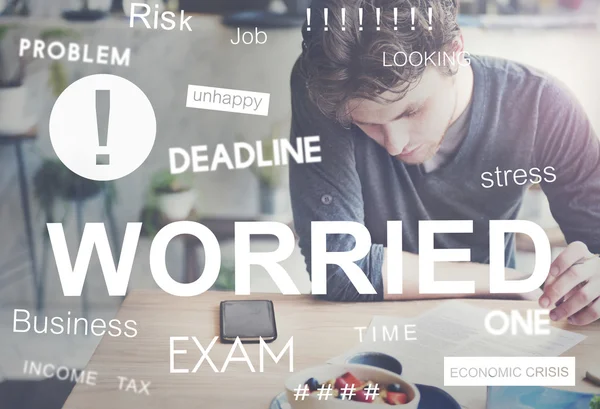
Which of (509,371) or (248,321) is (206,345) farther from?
(509,371)

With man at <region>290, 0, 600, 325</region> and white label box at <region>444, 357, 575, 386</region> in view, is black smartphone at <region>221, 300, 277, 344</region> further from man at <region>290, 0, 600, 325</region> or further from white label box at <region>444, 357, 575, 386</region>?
white label box at <region>444, 357, 575, 386</region>

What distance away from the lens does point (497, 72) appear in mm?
1546

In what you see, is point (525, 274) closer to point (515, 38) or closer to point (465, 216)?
point (465, 216)

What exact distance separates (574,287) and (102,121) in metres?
1.15

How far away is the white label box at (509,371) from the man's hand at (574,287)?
0.35 feet

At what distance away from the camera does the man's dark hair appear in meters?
1.51

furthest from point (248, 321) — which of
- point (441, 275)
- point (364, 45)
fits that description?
point (364, 45)

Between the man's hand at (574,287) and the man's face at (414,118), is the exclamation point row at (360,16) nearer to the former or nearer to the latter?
the man's face at (414,118)

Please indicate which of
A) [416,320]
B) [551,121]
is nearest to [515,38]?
[551,121]

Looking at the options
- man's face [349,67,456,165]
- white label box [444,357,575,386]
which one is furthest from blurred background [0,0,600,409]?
white label box [444,357,575,386]

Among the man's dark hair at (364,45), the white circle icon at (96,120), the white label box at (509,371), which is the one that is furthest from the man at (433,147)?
the white circle icon at (96,120)

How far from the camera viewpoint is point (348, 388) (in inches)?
57.1

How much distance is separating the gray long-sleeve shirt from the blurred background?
4 cm

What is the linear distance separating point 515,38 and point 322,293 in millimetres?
730
